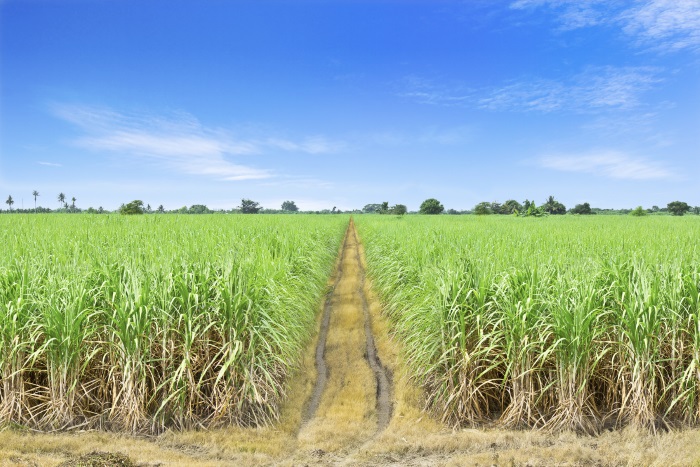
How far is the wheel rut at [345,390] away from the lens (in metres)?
4.27

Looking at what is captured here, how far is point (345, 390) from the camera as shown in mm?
5410

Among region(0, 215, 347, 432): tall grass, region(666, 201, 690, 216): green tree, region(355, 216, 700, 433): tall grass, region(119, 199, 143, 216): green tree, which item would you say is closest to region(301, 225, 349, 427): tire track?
region(0, 215, 347, 432): tall grass

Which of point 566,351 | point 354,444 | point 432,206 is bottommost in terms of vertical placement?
point 354,444

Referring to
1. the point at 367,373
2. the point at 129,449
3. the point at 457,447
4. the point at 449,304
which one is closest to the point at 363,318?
the point at 367,373

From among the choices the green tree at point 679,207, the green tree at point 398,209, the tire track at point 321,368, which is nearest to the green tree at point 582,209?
the green tree at point 679,207

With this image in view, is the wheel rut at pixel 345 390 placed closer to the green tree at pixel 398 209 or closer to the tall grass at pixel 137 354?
the tall grass at pixel 137 354

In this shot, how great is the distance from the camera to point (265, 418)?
14.4 feet

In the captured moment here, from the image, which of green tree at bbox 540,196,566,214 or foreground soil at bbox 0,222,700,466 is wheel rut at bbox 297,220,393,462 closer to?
foreground soil at bbox 0,222,700,466

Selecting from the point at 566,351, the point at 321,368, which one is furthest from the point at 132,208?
the point at 566,351

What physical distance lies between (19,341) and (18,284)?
777 millimetres

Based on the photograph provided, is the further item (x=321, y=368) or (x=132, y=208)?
(x=132, y=208)

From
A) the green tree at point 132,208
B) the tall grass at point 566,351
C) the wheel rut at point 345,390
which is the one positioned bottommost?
the wheel rut at point 345,390

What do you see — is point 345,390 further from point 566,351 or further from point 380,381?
point 566,351

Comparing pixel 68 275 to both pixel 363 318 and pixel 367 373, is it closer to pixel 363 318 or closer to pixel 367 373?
pixel 367 373
